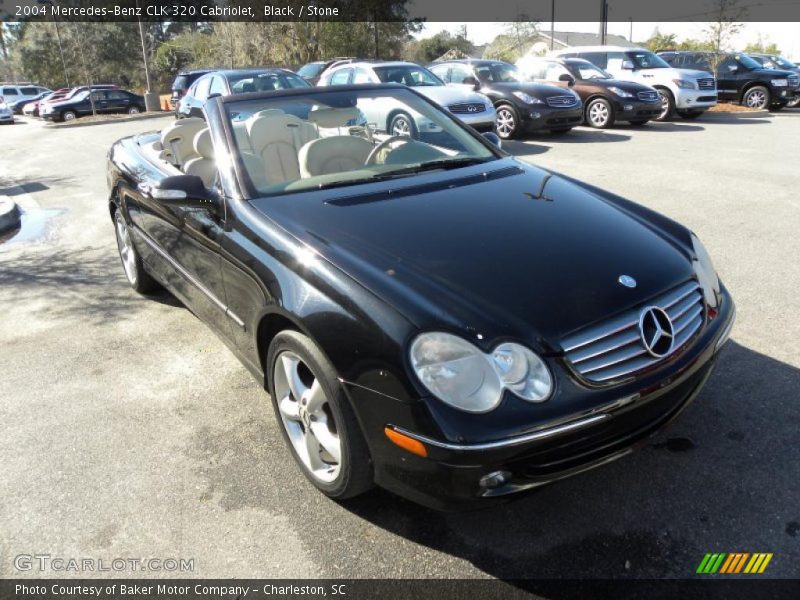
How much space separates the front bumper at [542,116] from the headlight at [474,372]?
10783 mm

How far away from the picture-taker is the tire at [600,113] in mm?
13430

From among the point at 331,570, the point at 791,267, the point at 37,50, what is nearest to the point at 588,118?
the point at 791,267

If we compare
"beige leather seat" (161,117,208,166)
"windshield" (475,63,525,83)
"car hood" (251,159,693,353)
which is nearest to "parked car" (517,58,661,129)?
"windshield" (475,63,525,83)

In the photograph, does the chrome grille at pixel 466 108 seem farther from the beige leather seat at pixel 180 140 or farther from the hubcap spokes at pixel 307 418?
the hubcap spokes at pixel 307 418

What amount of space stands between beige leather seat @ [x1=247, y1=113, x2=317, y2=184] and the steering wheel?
0.37 meters

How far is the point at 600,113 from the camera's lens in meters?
13.7

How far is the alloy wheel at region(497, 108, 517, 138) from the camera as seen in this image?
12305mm

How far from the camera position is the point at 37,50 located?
4819 cm

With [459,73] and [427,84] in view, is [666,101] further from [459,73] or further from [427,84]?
[427,84]

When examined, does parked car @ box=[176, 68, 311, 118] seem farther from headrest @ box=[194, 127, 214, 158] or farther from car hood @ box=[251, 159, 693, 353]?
car hood @ box=[251, 159, 693, 353]

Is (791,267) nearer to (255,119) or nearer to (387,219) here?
(387,219)

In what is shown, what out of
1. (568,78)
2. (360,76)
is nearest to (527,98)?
(568,78)

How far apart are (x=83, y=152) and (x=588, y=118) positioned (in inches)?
463

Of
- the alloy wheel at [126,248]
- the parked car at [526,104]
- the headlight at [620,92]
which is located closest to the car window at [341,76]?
the parked car at [526,104]
